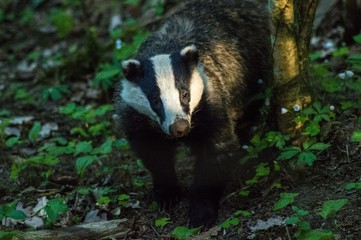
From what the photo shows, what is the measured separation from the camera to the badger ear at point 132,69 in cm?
449

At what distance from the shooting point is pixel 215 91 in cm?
469

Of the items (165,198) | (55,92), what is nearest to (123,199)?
(165,198)

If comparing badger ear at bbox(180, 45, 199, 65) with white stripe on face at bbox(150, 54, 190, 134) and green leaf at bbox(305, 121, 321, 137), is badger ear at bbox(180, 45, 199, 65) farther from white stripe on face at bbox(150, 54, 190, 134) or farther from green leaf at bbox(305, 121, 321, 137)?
green leaf at bbox(305, 121, 321, 137)

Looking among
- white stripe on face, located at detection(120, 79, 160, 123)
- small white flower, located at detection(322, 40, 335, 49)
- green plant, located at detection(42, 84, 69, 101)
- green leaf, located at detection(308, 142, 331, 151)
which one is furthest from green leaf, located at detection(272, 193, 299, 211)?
green plant, located at detection(42, 84, 69, 101)

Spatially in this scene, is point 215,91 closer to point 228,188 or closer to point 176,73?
point 176,73

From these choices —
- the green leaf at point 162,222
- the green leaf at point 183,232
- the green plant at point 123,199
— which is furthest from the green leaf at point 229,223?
the green plant at point 123,199

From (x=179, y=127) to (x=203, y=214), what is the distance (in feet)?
2.60

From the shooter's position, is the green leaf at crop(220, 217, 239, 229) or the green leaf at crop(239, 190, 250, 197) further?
the green leaf at crop(239, 190, 250, 197)

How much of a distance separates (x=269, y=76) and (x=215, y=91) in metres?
0.94

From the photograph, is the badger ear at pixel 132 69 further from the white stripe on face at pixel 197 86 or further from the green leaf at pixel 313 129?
the green leaf at pixel 313 129

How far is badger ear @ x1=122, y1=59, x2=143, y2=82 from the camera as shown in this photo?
14.7 feet

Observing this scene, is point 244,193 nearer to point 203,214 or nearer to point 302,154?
point 203,214

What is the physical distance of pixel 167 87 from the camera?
4.29 metres

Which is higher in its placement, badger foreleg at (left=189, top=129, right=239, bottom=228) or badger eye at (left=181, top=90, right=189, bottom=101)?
badger eye at (left=181, top=90, right=189, bottom=101)
